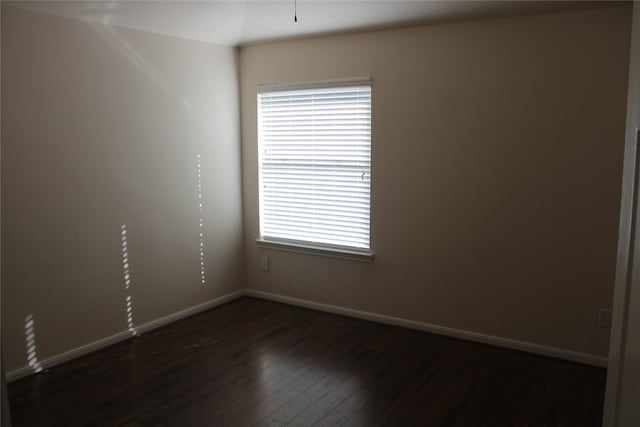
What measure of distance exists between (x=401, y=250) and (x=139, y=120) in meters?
2.23

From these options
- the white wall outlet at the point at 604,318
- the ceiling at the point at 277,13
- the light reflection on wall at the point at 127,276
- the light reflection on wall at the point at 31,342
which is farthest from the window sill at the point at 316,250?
the light reflection on wall at the point at 31,342

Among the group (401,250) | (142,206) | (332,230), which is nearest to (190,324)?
(142,206)

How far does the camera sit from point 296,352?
143 inches

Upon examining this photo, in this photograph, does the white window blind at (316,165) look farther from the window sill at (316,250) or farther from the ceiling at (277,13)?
the ceiling at (277,13)

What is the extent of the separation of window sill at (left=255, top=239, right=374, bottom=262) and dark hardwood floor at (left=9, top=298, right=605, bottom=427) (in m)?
0.58

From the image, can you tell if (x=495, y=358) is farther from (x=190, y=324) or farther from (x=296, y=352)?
(x=190, y=324)

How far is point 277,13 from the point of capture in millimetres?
3717

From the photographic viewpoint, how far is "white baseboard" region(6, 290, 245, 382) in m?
3.22

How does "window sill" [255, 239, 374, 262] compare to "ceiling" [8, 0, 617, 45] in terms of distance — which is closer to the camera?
"ceiling" [8, 0, 617, 45]

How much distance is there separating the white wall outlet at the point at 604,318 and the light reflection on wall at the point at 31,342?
3649 mm

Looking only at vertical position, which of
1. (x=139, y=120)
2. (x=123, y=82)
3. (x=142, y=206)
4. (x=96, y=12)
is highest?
(x=96, y=12)

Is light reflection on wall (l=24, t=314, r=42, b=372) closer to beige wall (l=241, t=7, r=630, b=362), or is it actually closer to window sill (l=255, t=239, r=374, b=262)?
window sill (l=255, t=239, r=374, b=262)

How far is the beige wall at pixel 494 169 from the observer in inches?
128

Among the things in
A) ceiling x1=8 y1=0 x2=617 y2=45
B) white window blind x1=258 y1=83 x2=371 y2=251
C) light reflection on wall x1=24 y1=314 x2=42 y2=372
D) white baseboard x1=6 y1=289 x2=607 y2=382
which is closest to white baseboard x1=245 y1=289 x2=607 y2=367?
white baseboard x1=6 y1=289 x2=607 y2=382
